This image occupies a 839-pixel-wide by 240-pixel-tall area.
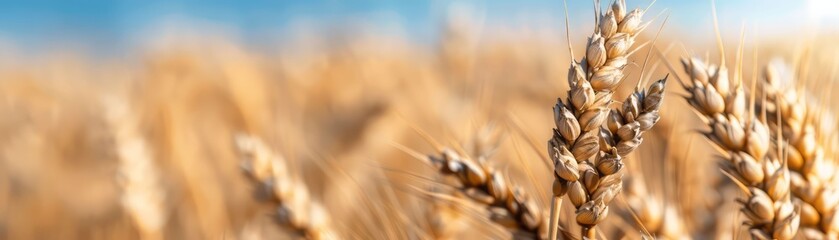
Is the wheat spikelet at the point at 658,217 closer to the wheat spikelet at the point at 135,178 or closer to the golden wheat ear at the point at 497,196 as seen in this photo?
the golden wheat ear at the point at 497,196

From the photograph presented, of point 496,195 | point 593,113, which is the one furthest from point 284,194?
point 593,113

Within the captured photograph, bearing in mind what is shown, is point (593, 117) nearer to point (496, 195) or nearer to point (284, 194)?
point (496, 195)

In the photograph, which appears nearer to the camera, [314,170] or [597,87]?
[597,87]

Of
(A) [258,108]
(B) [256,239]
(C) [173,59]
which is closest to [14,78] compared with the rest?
(C) [173,59]

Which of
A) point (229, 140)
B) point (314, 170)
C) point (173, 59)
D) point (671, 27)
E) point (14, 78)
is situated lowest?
point (671, 27)

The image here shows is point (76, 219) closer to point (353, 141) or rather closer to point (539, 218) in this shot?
point (353, 141)

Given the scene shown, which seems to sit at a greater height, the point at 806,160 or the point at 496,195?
the point at 496,195
